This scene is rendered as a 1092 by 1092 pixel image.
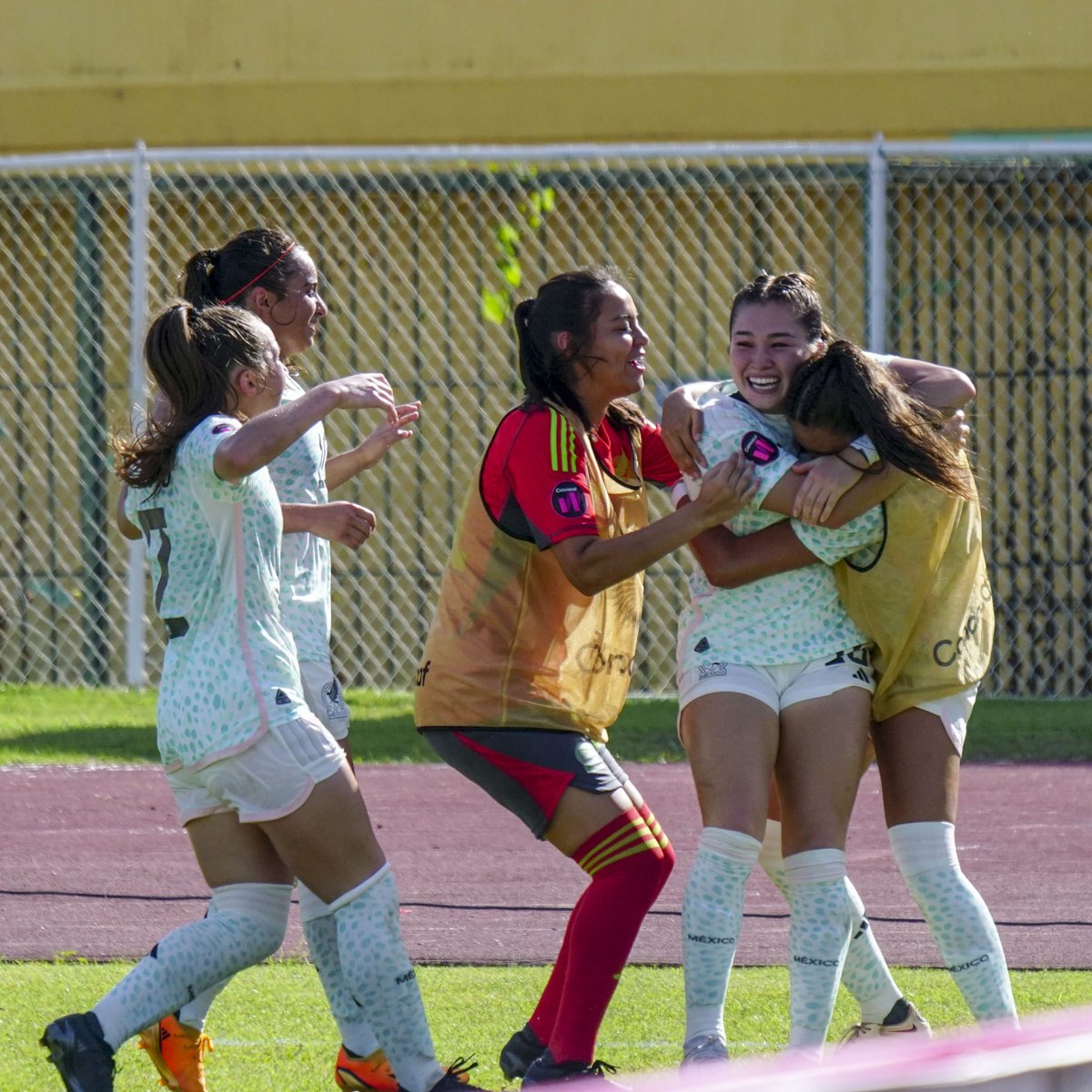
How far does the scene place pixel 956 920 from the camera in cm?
391

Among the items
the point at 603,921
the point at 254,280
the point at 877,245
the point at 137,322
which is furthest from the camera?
the point at 137,322

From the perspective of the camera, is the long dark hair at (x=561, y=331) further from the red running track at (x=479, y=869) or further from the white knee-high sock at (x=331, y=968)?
the red running track at (x=479, y=869)

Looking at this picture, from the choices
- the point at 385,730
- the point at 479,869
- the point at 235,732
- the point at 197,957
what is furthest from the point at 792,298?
the point at 385,730

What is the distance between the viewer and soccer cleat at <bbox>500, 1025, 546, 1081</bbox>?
391 cm

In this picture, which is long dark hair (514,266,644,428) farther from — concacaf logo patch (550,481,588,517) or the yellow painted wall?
the yellow painted wall

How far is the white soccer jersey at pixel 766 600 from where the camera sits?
12.8 feet

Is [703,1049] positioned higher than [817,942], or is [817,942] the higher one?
[817,942]

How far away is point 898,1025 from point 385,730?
18.3 feet

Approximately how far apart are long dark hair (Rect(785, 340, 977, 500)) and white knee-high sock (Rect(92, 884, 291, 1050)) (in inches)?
59.5

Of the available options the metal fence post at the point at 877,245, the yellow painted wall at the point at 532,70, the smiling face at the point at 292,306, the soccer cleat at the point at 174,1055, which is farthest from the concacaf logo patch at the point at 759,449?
the yellow painted wall at the point at 532,70

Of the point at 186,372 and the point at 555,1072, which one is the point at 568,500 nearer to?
the point at 186,372

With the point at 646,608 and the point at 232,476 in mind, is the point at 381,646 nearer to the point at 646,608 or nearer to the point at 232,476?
the point at 646,608

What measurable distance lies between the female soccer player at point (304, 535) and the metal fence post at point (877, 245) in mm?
5775

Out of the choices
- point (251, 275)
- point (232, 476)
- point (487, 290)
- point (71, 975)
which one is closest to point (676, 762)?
point (487, 290)
